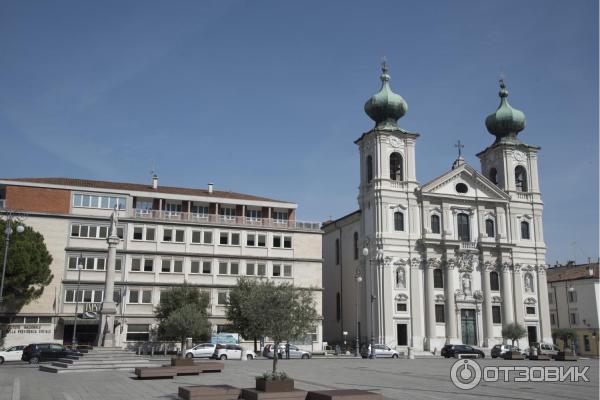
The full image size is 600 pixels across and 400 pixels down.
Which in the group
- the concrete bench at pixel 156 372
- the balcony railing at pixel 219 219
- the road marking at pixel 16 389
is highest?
the balcony railing at pixel 219 219

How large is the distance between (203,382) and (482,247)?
150 feet

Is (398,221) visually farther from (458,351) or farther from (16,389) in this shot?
(16,389)

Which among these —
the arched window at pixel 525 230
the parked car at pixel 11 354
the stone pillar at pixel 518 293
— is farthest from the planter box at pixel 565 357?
the parked car at pixel 11 354

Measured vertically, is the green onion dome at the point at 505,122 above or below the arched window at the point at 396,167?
above

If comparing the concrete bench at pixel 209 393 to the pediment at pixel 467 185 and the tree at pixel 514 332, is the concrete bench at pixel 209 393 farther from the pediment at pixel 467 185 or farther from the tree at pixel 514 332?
the pediment at pixel 467 185

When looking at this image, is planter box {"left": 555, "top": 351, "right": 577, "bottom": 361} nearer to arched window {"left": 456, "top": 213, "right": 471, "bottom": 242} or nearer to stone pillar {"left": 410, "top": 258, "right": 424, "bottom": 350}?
stone pillar {"left": 410, "top": 258, "right": 424, "bottom": 350}

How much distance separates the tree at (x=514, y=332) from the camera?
5788cm

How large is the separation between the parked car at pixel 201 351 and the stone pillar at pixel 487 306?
30913 mm

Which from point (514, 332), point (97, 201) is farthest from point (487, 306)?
point (97, 201)

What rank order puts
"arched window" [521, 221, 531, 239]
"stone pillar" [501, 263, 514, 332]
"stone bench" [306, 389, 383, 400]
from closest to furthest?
"stone bench" [306, 389, 383, 400] → "stone pillar" [501, 263, 514, 332] → "arched window" [521, 221, 531, 239]

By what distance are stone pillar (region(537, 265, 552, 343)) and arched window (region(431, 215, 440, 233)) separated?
40.5ft

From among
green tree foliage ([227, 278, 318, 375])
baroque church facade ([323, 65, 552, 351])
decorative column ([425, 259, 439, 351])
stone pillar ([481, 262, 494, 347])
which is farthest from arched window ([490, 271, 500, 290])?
green tree foliage ([227, 278, 318, 375])

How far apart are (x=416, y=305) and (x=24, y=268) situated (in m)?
35.2

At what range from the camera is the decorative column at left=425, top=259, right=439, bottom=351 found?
58375 mm
